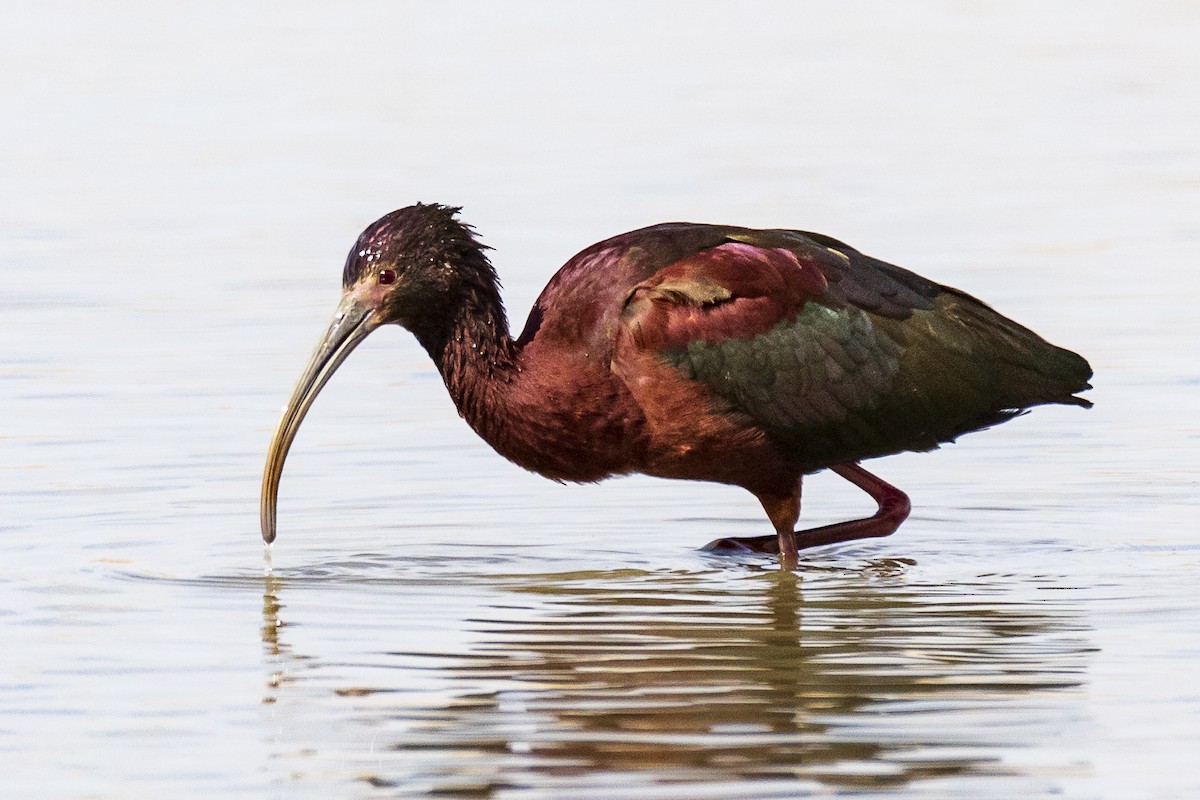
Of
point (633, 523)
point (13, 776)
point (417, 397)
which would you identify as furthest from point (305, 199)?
point (13, 776)

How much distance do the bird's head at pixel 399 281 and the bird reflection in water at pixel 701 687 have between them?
0.86 m

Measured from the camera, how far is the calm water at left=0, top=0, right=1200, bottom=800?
25.8 ft

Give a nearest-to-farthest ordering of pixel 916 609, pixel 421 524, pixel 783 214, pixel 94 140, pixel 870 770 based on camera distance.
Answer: pixel 870 770
pixel 916 609
pixel 421 524
pixel 783 214
pixel 94 140

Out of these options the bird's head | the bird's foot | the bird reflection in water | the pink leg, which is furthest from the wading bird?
the bird reflection in water

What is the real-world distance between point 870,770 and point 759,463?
304cm

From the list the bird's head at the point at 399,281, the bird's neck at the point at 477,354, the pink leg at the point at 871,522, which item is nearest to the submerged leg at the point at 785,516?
the pink leg at the point at 871,522

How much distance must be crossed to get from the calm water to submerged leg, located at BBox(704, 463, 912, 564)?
0.40 feet

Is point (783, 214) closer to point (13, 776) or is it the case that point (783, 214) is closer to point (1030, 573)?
point (1030, 573)

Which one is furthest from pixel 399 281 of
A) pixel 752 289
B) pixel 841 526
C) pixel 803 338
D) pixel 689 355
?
pixel 841 526

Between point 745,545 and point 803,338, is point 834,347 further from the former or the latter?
point 745,545

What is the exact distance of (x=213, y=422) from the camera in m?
12.9

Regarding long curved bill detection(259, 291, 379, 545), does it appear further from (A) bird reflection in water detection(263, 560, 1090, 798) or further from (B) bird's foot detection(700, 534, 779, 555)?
(B) bird's foot detection(700, 534, 779, 555)

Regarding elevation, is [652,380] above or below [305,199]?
below

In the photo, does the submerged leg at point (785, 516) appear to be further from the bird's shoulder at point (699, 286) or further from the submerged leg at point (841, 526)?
the bird's shoulder at point (699, 286)
